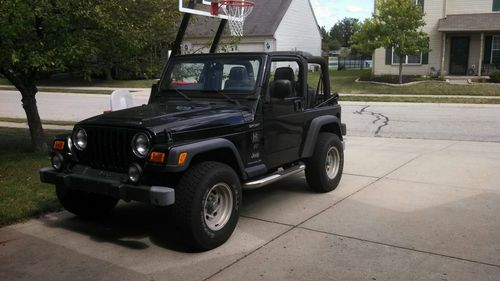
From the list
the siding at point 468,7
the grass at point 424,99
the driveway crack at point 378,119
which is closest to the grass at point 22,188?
the driveway crack at point 378,119

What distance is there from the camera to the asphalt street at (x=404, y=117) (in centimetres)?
1201

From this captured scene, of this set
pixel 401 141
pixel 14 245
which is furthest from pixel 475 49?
pixel 14 245

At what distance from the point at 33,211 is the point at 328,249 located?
335cm

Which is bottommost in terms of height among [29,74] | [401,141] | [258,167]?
[401,141]

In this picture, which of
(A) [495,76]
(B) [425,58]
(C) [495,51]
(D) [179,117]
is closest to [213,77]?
(D) [179,117]

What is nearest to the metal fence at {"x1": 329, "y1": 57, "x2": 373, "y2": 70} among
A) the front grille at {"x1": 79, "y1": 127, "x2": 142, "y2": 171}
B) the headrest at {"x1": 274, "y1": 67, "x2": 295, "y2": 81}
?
the headrest at {"x1": 274, "y1": 67, "x2": 295, "y2": 81}

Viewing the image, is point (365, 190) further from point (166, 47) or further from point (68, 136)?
point (166, 47)

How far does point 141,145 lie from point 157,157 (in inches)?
10.3

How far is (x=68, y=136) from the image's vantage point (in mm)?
5230

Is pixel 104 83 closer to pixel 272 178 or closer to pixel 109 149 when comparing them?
pixel 272 178

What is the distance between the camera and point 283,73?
6.10 metres

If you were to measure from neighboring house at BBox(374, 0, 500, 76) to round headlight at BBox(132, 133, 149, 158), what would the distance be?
25019 millimetres

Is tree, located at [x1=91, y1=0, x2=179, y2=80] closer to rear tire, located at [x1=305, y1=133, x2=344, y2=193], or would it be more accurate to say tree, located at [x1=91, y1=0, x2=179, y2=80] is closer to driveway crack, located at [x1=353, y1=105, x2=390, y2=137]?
rear tire, located at [x1=305, y1=133, x2=344, y2=193]

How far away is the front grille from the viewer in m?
4.62
